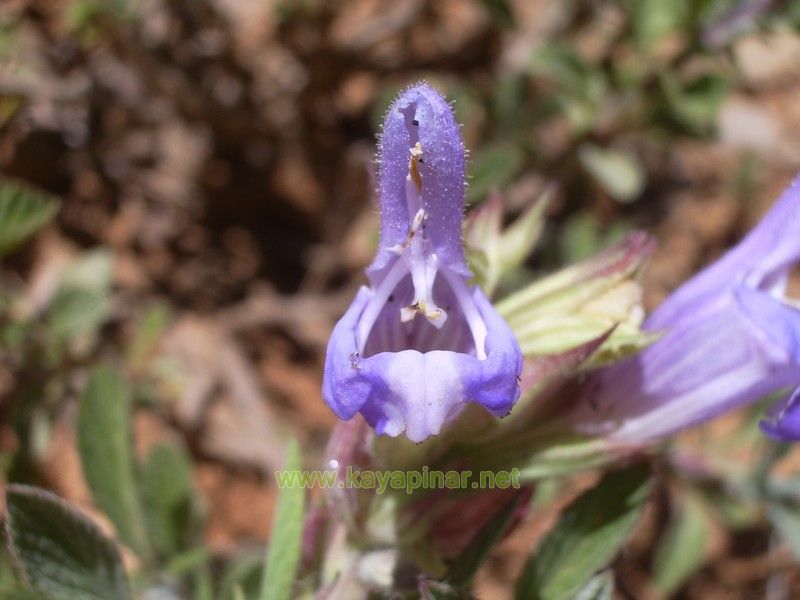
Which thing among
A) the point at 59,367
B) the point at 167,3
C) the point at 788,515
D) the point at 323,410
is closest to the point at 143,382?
the point at 59,367

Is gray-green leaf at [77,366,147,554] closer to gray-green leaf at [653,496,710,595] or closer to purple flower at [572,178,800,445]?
purple flower at [572,178,800,445]

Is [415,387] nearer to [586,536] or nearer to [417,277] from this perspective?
[417,277]

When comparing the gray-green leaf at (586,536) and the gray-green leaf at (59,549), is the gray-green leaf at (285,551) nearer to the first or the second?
the gray-green leaf at (59,549)

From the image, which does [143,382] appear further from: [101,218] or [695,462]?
[695,462]

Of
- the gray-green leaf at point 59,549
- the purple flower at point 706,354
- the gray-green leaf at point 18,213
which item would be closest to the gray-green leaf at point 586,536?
the purple flower at point 706,354

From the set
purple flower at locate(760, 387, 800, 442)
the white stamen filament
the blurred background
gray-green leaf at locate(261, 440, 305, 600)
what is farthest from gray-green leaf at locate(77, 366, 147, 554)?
purple flower at locate(760, 387, 800, 442)
